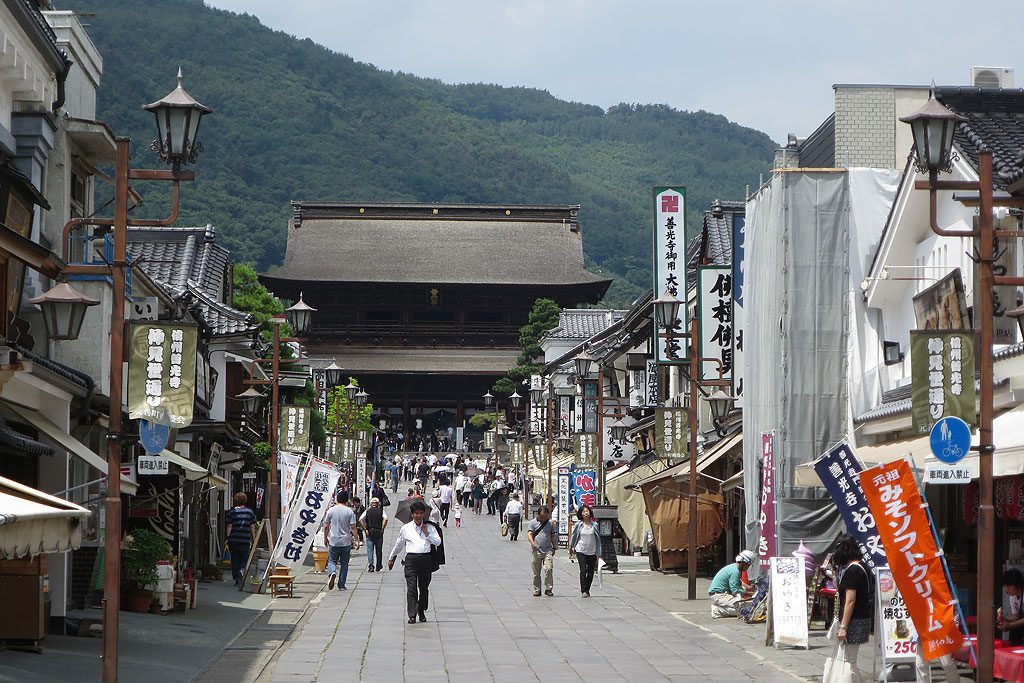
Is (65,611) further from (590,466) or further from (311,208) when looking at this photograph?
(311,208)

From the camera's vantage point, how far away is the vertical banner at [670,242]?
28016 millimetres

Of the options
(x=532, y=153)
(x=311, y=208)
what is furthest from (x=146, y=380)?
(x=532, y=153)

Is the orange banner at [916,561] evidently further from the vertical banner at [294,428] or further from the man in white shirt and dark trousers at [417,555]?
the vertical banner at [294,428]

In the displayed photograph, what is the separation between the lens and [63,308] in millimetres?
13211

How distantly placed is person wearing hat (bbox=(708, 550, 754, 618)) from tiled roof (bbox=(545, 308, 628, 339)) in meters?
44.6

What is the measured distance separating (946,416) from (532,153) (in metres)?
152

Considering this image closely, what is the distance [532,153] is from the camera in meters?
162

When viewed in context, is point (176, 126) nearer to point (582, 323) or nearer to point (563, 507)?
point (563, 507)

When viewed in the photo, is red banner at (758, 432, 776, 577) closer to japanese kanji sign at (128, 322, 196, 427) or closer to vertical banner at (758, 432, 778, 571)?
vertical banner at (758, 432, 778, 571)

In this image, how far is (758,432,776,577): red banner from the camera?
19297mm

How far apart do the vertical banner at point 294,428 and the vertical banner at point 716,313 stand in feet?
30.4

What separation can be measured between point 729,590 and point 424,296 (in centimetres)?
6225

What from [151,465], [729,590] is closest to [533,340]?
[729,590]

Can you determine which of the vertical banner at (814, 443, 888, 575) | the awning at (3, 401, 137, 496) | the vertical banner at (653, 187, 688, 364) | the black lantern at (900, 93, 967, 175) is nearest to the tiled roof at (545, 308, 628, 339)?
the vertical banner at (653, 187, 688, 364)
